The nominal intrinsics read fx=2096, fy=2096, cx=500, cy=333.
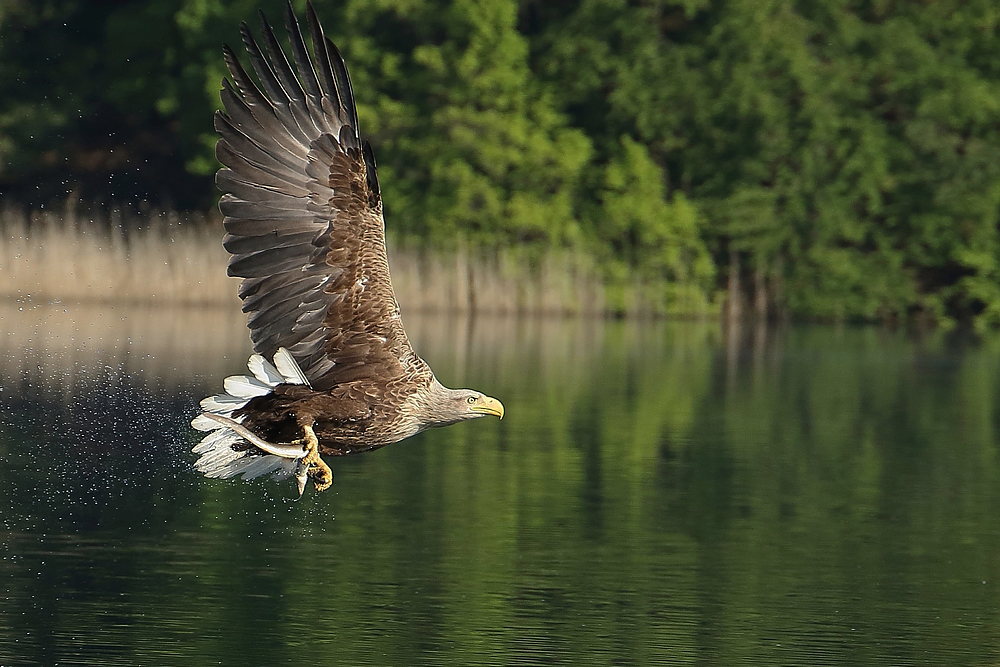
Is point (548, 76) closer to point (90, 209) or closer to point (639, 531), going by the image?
point (90, 209)

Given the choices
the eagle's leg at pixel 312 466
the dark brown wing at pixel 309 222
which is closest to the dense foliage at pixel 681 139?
the dark brown wing at pixel 309 222

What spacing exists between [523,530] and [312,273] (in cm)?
346

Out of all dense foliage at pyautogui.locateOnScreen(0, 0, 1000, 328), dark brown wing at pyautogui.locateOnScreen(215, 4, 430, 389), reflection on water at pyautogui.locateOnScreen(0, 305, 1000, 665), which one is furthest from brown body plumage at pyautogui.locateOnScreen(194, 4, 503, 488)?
dense foliage at pyautogui.locateOnScreen(0, 0, 1000, 328)

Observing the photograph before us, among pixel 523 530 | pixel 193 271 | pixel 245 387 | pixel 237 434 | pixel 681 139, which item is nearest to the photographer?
pixel 237 434

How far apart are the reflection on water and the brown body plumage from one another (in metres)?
0.97

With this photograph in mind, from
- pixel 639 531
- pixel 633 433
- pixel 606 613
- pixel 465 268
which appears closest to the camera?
pixel 606 613

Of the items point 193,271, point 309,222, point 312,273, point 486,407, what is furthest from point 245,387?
A: point 193,271

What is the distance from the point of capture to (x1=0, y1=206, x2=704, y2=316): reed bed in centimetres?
2650

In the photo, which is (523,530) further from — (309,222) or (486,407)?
(309,222)

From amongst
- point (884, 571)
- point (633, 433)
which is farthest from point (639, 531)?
point (633, 433)

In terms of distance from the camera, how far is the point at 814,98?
35.2 metres

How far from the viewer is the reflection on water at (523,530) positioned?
887 cm

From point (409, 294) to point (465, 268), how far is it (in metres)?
2.10

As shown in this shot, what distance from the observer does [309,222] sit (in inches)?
334
